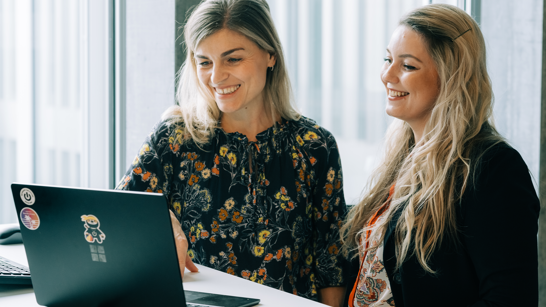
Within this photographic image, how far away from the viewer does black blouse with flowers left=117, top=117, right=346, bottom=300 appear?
5.68 ft

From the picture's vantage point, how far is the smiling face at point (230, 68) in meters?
1.70

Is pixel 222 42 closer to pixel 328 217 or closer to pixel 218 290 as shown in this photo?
pixel 328 217

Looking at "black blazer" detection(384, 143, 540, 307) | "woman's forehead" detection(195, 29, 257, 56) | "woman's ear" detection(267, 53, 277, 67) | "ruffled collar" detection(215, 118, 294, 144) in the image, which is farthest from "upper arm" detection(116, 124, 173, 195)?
"black blazer" detection(384, 143, 540, 307)

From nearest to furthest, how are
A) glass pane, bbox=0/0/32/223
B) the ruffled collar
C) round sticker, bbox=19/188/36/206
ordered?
round sticker, bbox=19/188/36/206, the ruffled collar, glass pane, bbox=0/0/32/223

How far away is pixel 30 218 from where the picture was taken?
1.06 metres

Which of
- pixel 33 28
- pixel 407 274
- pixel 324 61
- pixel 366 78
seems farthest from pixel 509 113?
pixel 33 28

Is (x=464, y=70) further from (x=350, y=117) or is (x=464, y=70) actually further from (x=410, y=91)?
(x=350, y=117)

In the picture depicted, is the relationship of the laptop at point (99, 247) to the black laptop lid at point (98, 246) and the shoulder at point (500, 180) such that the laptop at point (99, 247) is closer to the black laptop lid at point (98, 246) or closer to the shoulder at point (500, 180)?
the black laptop lid at point (98, 246)

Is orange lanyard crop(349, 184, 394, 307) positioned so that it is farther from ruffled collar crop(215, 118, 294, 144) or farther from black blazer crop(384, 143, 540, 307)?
ruffled collar crop(215, 118, 294, 144)

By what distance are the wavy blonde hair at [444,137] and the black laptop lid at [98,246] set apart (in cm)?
68

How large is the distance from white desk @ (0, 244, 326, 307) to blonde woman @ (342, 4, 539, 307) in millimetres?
340

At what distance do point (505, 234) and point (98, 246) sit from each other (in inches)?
35.9

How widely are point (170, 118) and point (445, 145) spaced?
3.09 ft

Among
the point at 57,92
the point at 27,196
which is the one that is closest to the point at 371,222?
the point at 27,196
